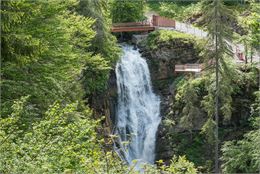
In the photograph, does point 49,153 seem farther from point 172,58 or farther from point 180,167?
point 172,58

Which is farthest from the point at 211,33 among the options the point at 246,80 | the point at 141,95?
the point at 141,95

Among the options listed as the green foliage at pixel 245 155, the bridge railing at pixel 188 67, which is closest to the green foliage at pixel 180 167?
the green foliage at pixel 245 155

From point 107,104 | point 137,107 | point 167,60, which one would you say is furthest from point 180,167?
point 167,60

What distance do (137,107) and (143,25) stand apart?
347 inches

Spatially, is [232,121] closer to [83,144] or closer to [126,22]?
[126,22]

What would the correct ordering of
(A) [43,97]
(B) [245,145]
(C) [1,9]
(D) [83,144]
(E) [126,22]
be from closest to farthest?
(D) [83,144]
(C) [1,9]
(A) [43,97]
(B) [245,145]
(E) [126,22]

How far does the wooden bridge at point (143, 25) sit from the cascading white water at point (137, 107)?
153 inches

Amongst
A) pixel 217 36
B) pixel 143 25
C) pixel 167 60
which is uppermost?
pixel 143 25

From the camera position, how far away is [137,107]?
30.0m

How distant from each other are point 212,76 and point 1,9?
621 inches

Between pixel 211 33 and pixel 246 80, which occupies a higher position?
pixel 211 33

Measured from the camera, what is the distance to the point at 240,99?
2756 centimetres

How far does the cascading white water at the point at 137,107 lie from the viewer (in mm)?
28703

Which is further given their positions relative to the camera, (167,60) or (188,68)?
(167,60)
